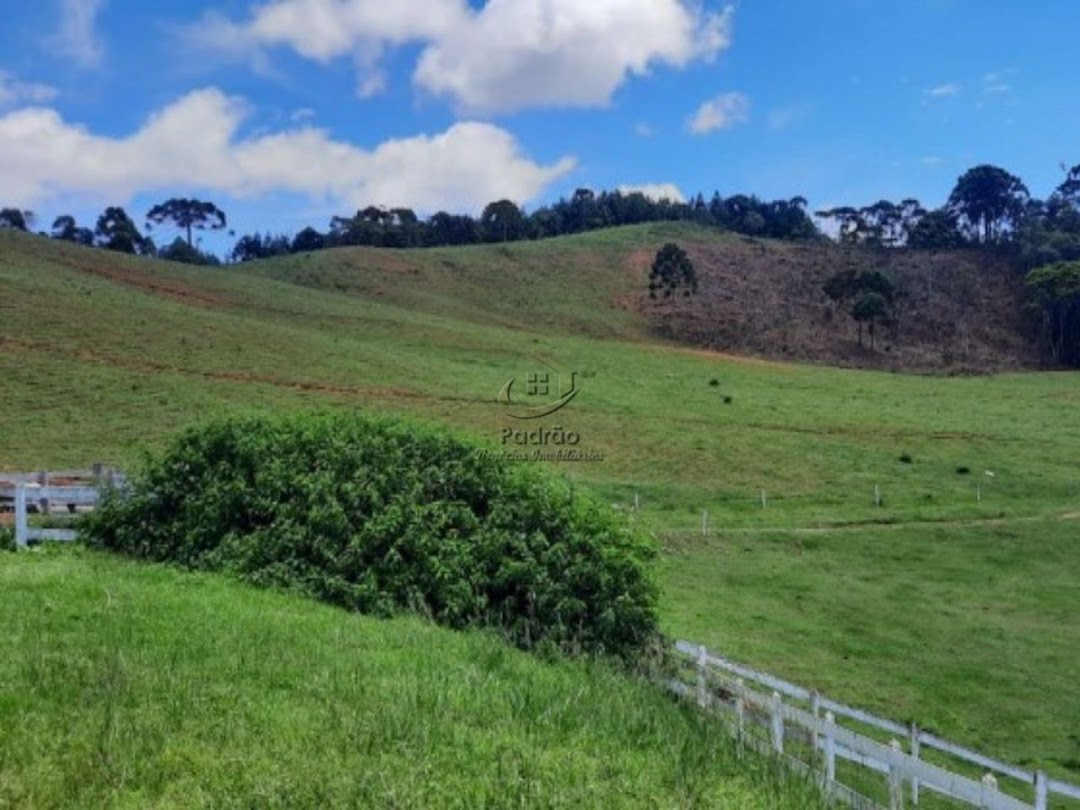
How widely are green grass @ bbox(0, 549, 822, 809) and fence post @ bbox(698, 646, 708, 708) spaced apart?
1.14ft

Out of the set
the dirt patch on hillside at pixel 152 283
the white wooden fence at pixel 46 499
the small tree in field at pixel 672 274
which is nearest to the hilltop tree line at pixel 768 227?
the small tree in field at pixel 672 274

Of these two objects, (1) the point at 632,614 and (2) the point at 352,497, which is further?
(2) the point at 352,497

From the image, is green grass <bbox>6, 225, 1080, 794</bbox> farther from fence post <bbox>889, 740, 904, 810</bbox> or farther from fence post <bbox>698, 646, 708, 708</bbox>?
fence post <bbox>889, 740, 904, 810</bbox>

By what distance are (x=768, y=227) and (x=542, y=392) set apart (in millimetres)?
102048

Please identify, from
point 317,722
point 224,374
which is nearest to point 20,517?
point 317,722

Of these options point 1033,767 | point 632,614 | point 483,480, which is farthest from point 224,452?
point 1033,767

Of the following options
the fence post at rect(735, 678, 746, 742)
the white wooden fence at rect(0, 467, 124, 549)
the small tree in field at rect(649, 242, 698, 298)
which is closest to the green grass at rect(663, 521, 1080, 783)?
the fence post at rect(735, 678, 746, 742)

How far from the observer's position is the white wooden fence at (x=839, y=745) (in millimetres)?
6512

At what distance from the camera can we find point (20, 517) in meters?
14.7

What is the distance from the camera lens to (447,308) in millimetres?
77688

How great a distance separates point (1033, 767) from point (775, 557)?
11.5m

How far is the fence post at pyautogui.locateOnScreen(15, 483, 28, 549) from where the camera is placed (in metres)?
14.7

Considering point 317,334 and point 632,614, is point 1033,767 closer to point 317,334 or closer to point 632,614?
point 632,614

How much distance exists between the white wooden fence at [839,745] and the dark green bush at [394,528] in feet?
4.58
